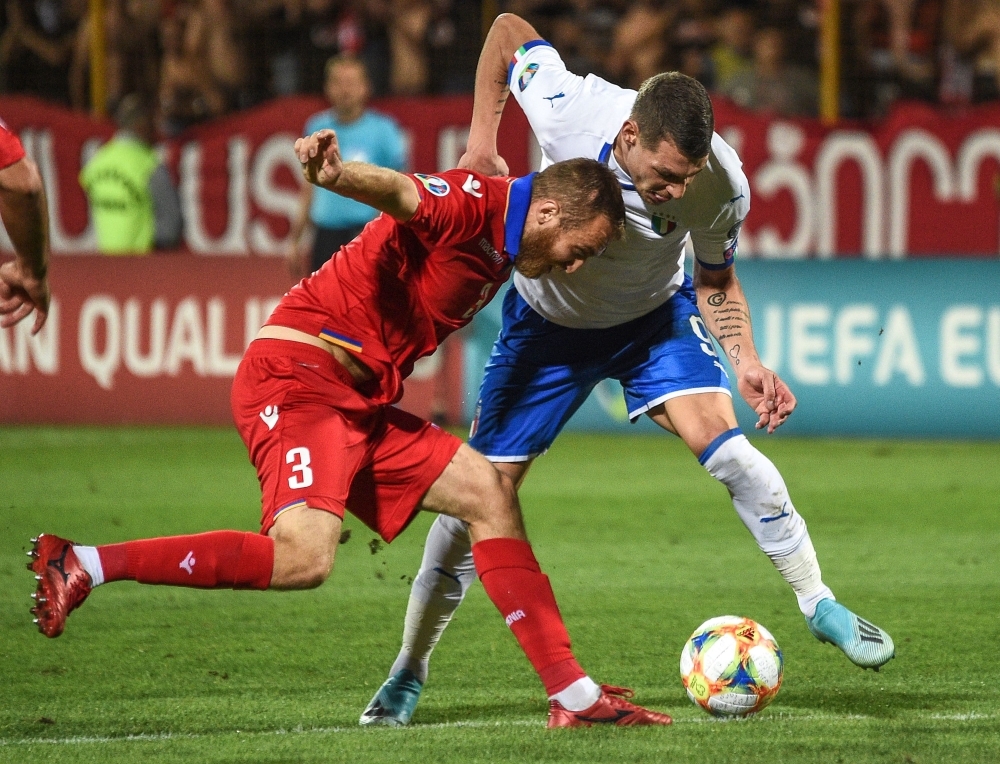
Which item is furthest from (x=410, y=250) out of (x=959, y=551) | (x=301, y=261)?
(x=301, y=261)

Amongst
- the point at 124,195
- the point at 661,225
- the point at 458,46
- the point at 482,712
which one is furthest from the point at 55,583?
the point at 458,46

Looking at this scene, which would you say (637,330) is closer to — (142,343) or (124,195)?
(142,343)

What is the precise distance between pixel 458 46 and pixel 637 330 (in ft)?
30.9

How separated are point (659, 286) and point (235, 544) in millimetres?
1711

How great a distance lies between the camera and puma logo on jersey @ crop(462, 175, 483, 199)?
15.0 feet

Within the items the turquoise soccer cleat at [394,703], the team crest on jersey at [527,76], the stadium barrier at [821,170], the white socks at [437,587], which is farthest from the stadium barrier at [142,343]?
the turquoise soccer cleat at [394,703]

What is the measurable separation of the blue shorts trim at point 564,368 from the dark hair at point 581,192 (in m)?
0.84

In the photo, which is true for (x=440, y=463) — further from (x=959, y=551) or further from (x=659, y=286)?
(x=959, y=551)

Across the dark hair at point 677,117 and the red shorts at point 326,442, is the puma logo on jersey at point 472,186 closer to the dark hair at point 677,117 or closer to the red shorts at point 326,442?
the dark hair at point 677,117

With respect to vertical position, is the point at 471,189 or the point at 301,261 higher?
the point at 471,189

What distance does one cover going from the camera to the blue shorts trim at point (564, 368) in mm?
5371

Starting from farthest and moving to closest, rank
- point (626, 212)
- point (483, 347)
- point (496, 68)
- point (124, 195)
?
point (124, 195), point (483, 347), point (496, 68), point (626, 212)

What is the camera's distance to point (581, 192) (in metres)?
4.53

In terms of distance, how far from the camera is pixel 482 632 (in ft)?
20.1
